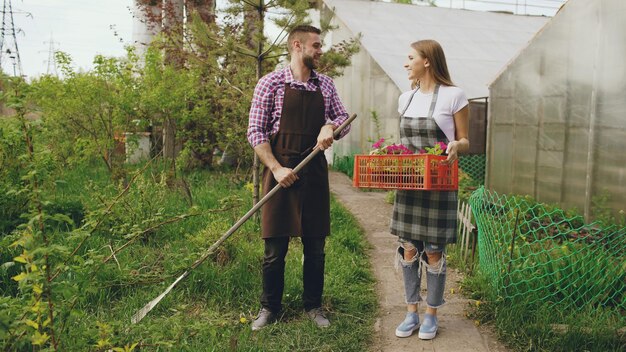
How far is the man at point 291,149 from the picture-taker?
3539 mm

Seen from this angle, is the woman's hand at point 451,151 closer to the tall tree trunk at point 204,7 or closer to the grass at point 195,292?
the grass at point 195,292

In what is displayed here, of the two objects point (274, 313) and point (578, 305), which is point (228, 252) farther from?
point (578, 305)

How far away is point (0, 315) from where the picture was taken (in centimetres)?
216

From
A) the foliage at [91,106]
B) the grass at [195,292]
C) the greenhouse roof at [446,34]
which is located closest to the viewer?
the grass at [195,292]

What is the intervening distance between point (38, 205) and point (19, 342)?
1.93 ft

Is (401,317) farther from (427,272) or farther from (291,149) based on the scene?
(291,149)

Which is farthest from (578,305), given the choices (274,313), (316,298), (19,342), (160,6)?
(160,6)

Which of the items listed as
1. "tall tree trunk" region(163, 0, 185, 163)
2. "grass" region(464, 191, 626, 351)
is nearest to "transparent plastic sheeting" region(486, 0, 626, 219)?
"grass" region(464, 191, 626, 351)

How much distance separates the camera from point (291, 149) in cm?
354

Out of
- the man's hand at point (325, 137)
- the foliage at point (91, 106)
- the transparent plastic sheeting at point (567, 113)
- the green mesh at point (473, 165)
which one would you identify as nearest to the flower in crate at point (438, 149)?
the man's hand at point (325, 137)

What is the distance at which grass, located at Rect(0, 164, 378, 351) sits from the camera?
3006 mm

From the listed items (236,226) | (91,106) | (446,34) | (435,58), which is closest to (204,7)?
(91,106)

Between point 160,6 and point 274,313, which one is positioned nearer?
point 274,313

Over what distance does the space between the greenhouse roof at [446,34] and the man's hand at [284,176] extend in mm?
8217
